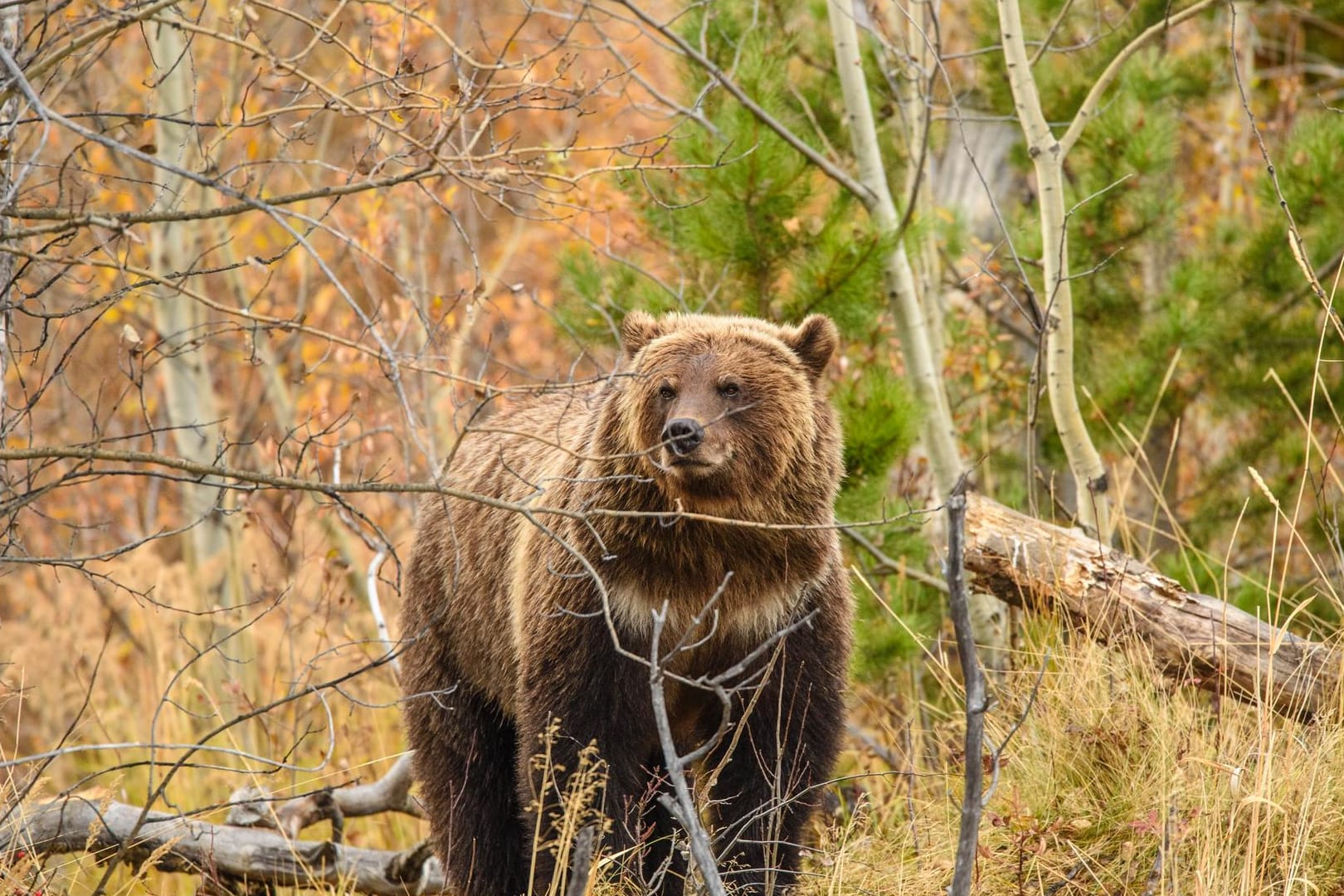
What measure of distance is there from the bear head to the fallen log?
88 centimetres

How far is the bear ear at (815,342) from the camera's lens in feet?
16.4

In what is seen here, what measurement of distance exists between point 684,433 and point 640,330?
897mm

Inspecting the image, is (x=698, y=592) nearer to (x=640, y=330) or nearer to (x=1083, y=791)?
(x=640, y=330)

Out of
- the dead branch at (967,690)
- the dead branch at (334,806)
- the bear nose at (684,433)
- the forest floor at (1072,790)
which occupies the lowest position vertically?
the dead branch at (334,806)

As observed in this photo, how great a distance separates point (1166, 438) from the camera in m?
8.77

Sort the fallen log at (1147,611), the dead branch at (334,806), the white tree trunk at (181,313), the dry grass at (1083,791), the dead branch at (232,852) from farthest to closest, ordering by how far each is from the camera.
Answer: the white tree trunk at (181,313) → the dead branch at (334,806) → the dead branch at (232,852) → the fallen log at (1147,611) → the dry grass at (1083,791)

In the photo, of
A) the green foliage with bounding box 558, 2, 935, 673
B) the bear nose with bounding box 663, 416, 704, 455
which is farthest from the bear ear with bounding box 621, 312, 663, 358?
the green foliage with bounding box 558, 2, 935, 673

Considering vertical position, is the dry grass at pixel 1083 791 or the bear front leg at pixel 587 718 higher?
the bear front leg at pixel 587 718

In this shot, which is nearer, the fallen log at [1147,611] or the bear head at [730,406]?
the bear head at [730,406]

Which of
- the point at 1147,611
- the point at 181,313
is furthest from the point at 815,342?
the point at 181,313

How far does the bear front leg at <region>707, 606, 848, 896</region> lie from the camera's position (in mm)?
4719

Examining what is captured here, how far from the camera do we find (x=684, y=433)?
4273 millimetres

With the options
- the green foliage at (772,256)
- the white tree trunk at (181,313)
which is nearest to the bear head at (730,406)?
the green foliage at (772,256)

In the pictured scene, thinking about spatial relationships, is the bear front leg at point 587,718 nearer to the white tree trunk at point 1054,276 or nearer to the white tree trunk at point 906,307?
the white tree trunk at point 906,307
